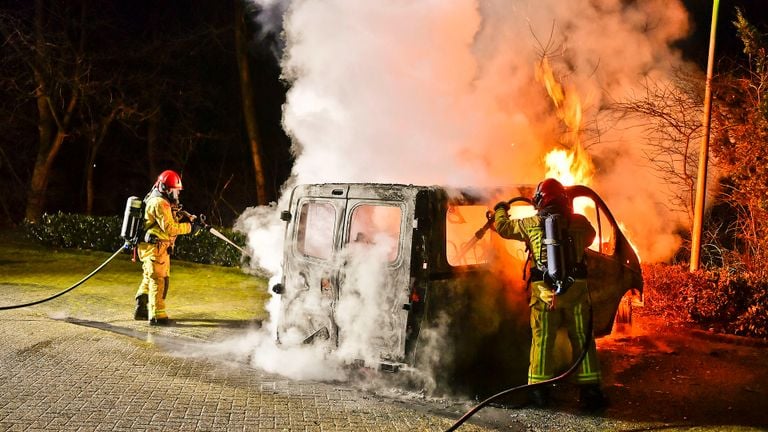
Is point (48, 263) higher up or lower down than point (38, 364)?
higher up

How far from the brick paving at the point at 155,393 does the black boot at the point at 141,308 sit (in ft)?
2.22

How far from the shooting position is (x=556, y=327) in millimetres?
5180

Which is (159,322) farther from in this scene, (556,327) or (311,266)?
(556,327)

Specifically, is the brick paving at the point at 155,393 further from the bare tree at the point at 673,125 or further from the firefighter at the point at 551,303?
the bare tree at the point at 673,125

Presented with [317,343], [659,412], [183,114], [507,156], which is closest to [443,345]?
[317,343]

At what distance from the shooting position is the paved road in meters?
4.68

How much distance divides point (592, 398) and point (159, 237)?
516 centimetres

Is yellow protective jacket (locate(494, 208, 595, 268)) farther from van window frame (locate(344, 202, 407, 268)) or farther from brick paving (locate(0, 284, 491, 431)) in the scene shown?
brick paving (locate(0, 284, 491, 431))

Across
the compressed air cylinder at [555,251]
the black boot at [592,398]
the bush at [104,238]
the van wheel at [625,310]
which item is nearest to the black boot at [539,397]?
the black boot at [592,398]

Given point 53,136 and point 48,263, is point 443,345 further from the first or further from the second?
point 53,136

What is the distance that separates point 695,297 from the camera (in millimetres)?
8203

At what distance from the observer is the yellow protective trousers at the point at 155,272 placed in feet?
25.1

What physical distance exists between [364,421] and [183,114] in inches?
816

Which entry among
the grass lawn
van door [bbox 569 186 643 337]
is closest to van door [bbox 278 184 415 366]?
van door [bbox 569 186 643 337]
